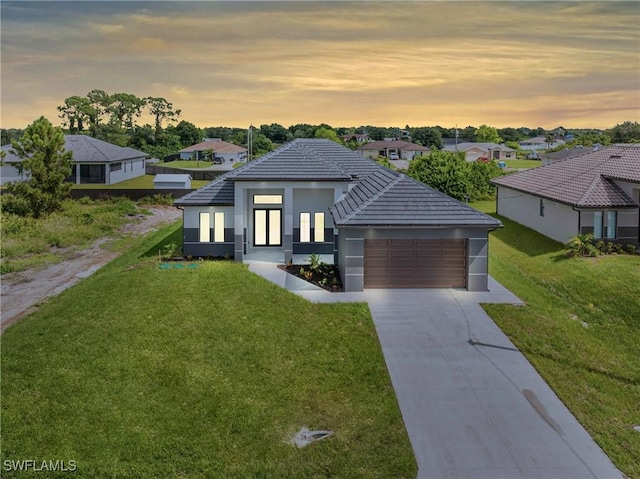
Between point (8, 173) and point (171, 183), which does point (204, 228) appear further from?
point (8, 173)

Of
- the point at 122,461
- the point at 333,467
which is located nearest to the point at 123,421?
the point at 122,461

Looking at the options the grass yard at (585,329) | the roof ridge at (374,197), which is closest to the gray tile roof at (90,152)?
the roof ridge at (374,197)

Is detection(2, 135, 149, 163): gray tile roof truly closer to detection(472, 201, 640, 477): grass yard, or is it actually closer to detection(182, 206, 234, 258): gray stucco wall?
detection(182, 206, 234, 258): gray stucco wall

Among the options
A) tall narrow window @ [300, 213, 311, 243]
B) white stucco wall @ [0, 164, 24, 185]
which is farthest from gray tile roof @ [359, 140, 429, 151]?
tall narrow window @ [300, 213, 311, 243]

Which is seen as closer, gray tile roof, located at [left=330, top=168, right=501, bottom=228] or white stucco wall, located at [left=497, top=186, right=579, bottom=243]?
gray tile roof, located at [left=330, top=168, right=501, bottom=228]

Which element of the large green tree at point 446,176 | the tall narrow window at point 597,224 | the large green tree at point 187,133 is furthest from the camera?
the large green tree at point 187,133

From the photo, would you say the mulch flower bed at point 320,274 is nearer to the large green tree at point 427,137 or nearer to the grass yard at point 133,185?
the grass yard at point 133,185

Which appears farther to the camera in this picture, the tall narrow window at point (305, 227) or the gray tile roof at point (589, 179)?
the gray tile roof at point (589, 179)
